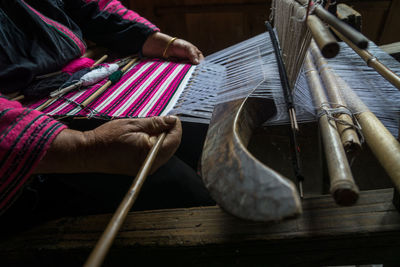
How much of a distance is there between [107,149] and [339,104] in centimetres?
72

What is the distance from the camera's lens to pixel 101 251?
41 cm

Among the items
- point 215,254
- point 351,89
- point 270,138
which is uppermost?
point 351,89

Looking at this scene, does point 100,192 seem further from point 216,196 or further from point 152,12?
point 152,12

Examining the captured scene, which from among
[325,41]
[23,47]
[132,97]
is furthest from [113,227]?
[23,47]

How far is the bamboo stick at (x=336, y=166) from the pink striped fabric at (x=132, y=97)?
57cm

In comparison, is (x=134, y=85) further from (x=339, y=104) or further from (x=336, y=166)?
(x=336, y=166)

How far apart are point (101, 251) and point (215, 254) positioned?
319 mm

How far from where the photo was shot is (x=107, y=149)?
2.47ft

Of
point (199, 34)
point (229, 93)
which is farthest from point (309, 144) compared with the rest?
point (199, 34)

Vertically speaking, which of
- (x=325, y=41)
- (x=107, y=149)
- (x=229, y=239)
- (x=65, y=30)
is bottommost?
(x=229, y=239)

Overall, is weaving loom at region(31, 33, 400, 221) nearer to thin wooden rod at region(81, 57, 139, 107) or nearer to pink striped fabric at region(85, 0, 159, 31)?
thin wooden rod at region(81, 57, 139, 107)

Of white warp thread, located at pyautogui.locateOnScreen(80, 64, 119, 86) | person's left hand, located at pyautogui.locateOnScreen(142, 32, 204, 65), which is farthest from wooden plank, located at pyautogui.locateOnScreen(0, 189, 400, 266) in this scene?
person's left hand, located at pyautogui.locateOnScreen(142, 32, 204, 65)

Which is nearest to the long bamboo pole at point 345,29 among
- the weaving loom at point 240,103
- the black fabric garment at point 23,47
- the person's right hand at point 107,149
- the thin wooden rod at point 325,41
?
the thin wooden rod at point 325,41

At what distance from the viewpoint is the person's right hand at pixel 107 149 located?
2.41ft
